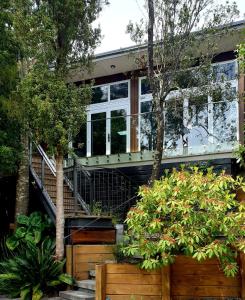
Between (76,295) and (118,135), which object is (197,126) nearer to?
(118,135)

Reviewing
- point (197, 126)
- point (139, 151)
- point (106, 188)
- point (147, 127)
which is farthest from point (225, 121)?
point (106, 188)

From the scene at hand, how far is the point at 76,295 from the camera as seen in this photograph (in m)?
9.31

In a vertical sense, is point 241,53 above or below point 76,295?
above

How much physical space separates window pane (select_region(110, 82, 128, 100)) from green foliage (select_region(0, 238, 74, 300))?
7.54 m

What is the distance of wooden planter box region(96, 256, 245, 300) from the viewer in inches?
326

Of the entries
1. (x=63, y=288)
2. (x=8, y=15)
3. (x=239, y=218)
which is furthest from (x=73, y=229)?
(x=8, y=15)

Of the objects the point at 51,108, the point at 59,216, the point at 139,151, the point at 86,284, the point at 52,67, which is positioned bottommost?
the point at 86,284

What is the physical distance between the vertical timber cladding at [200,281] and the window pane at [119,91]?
893 cm

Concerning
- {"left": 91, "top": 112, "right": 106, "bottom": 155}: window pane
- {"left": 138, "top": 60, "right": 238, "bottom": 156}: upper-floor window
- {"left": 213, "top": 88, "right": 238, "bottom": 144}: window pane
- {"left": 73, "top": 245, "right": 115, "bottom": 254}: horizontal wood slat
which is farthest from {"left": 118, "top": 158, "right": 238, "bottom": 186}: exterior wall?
{"left": 73, "top": 245, "right": 115, "bottom": 254}: horizontal wood slat

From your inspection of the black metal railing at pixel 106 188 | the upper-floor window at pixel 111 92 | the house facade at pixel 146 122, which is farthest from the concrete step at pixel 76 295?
the upper-floor window at pixel 111 92

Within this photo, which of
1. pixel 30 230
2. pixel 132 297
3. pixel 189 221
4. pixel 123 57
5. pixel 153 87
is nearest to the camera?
pixel 189 221

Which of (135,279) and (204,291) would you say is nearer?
(204,291)

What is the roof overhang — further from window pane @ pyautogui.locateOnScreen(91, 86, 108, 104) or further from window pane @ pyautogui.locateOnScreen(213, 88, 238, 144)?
window pane @ pyautogui.locateOnScreen(213, 88, 238, 144)

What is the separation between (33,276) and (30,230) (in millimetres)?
1870
